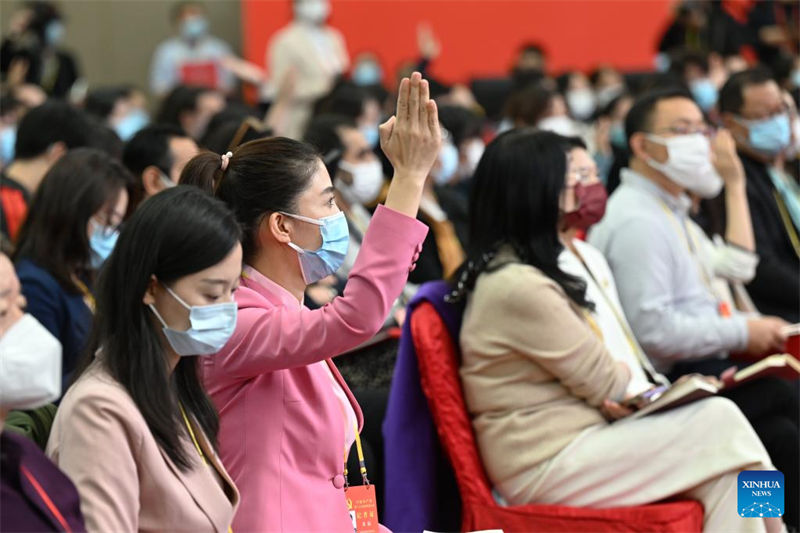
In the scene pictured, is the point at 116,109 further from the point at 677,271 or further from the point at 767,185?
the point at 677,271

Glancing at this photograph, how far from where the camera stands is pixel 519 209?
3041mm

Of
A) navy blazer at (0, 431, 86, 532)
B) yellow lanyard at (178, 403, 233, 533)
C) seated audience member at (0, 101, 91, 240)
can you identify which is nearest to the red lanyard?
navy blazer at (0, 431, 86, 532)

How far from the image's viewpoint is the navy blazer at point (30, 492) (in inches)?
65.8

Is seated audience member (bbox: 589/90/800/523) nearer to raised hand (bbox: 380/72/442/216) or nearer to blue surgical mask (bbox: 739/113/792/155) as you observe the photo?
blue surgical mask (bbox: 739/113/792/155)

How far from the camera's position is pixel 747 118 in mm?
4688

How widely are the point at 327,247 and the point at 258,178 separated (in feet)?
0.60

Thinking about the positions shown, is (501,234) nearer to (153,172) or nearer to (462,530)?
(462,530)

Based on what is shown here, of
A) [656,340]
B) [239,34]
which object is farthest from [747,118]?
[239,34]

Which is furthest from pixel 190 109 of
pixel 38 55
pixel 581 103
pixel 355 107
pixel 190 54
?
pixel 190 54

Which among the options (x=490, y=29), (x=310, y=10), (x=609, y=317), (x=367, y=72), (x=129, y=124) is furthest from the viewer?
(x=490, y=29)

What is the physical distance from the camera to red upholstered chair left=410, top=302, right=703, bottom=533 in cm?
279

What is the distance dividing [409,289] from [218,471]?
2.17 m

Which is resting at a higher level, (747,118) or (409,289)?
(747,118)

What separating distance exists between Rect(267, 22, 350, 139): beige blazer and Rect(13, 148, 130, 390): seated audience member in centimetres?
499
